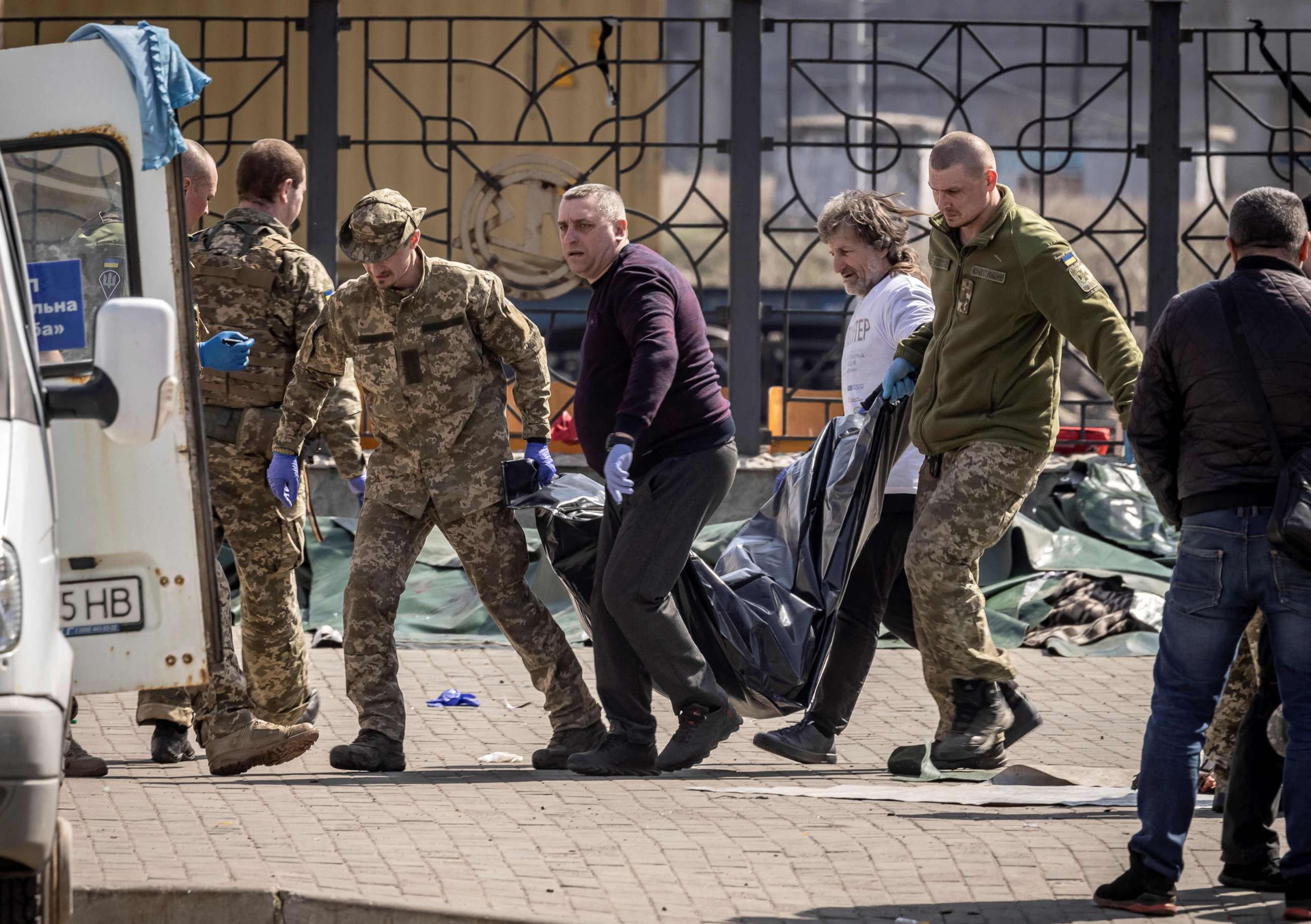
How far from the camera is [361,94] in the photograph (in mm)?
12477

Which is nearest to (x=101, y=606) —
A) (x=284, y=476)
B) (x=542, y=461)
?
(x=284, y=476)

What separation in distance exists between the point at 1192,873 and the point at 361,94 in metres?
9.05

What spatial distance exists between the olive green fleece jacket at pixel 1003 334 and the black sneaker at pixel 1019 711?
80cm

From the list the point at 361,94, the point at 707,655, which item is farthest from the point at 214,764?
the point at 361,94

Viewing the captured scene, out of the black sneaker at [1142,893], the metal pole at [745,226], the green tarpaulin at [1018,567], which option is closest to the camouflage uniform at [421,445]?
the black sneaker at [1142,893]

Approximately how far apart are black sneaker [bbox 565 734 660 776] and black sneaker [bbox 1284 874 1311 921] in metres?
2.39

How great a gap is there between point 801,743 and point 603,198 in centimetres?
193

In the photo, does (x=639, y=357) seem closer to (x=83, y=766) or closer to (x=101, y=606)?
(x=101, y=606)

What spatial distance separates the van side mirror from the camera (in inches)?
158

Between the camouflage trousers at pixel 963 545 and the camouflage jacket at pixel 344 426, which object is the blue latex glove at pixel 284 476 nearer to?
the camouflage jacket at pixel 344 426

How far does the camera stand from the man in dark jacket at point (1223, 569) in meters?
4.36

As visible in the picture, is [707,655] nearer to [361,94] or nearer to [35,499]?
[35,499]

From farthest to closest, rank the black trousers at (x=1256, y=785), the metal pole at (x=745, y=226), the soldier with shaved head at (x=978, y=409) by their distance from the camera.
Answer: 1. the metal pole at (x=745, y=226)
2. the soldier with shaved head at (x=978, y=409)
3. the black trousers at (x=1256, y=785)

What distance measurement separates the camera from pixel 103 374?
407 centimetres
